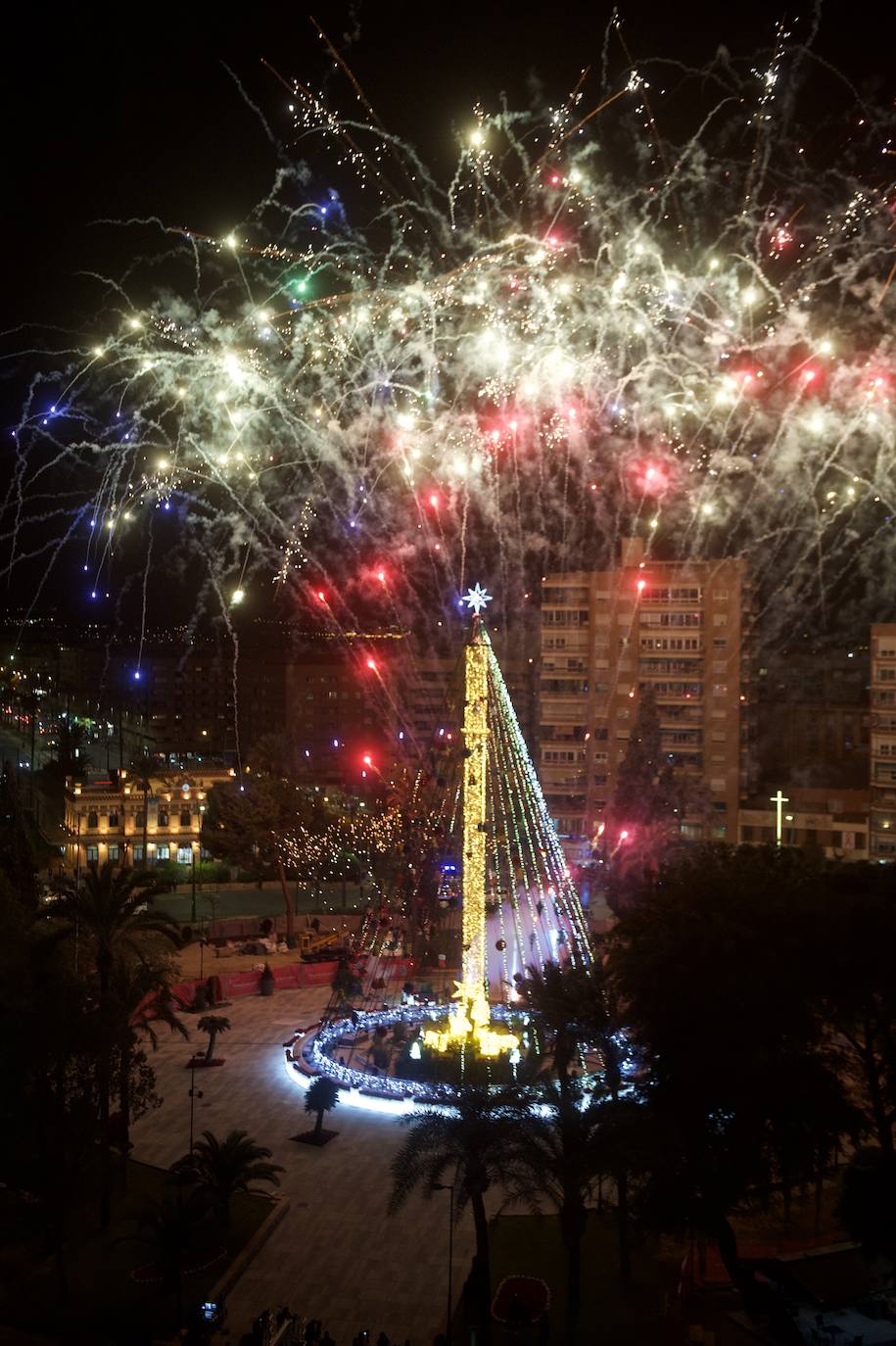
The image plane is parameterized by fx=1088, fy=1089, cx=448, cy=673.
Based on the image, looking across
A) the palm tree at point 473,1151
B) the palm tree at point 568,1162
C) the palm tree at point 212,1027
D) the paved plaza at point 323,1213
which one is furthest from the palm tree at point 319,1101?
the palm tree at point 568,1162

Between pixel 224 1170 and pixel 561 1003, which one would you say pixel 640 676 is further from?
pixel 224 1170

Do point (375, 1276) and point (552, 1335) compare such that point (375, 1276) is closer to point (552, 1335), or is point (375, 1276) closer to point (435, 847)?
point (552, 1335)

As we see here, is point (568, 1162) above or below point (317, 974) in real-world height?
above

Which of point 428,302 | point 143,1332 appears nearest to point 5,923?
point 143,1332

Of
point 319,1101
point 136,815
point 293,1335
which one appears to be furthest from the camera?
point 136,815

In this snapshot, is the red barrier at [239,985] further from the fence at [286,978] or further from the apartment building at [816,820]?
the apartment building at [816,820]

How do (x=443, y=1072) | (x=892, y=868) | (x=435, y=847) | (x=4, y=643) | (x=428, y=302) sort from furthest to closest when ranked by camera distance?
(x=4, y=643) → (x=435, y=847) → (x=428, y=302) → (x=443, y=1072) → (x=892, y=868)

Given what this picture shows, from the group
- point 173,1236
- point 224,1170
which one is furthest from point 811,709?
point 173,1236
